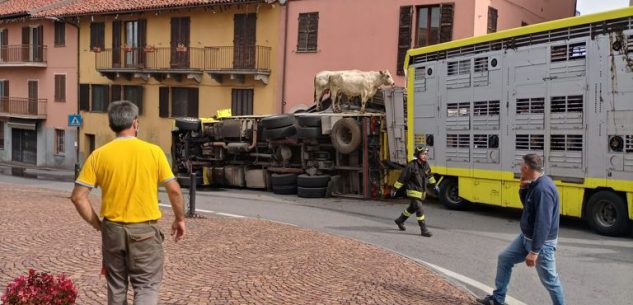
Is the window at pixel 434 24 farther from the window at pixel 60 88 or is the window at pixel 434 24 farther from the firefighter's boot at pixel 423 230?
the window at pixel 60 88

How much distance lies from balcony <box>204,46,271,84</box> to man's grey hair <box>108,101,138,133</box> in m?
21.7

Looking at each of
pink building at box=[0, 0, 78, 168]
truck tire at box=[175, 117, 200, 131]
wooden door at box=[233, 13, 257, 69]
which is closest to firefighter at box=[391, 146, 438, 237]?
truck tire at box=[175, 117, 200, 131]

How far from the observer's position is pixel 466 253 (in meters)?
9.95

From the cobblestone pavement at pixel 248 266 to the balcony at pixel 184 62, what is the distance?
1600 cm

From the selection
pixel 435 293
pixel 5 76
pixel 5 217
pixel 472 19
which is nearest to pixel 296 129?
pixel 472 19

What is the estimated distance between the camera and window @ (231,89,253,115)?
90.2ft

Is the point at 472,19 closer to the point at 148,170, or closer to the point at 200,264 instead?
the point at 200,264

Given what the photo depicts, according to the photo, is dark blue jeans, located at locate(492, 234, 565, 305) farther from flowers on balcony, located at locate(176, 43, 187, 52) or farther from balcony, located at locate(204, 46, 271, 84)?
flowers on balcony, located at locate(176, 43, 187, 52)

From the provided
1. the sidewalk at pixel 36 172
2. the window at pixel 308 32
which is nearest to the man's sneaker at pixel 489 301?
the window at pixel 308 32

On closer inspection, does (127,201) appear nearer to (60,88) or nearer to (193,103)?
(193,103)

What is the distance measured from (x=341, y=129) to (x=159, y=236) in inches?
518

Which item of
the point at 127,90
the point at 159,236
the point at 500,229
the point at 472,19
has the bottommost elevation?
the point at 500,229

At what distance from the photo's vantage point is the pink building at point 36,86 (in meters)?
35.8

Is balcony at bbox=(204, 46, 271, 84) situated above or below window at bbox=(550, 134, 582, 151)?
above
